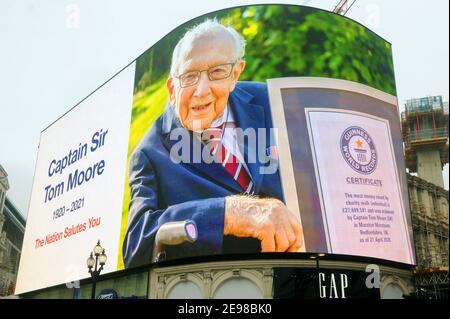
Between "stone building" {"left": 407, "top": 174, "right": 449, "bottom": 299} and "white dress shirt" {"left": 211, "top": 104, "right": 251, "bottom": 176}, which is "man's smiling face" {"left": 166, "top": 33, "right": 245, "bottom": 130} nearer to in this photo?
"white dress shirt" {"left": 211, "top": 104, "right": 251, "bottom": 176}

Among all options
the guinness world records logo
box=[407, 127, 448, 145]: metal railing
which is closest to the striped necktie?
the guinness world records logo

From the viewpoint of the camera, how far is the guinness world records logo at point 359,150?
27922 mm

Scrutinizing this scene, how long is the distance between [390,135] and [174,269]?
13445 millimetres

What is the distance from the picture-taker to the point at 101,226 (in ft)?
104

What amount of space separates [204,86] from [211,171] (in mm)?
4602

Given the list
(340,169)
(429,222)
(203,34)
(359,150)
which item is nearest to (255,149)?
(340,169)

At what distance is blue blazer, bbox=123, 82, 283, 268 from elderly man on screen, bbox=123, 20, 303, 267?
0.05 metres

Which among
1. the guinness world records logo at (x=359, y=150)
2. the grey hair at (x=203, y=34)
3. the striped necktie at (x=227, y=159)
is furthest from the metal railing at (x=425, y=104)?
the striped necktie at (x=227, y=159)

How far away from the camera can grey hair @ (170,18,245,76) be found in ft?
→ 95.6

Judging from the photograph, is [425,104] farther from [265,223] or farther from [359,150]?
[265,223]

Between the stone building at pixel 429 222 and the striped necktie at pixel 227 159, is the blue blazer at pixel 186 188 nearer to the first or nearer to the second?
the striped necktie at pixel 227 159

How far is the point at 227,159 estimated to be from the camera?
27094 millimetres

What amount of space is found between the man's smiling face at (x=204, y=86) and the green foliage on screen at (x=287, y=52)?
84 centimetres
